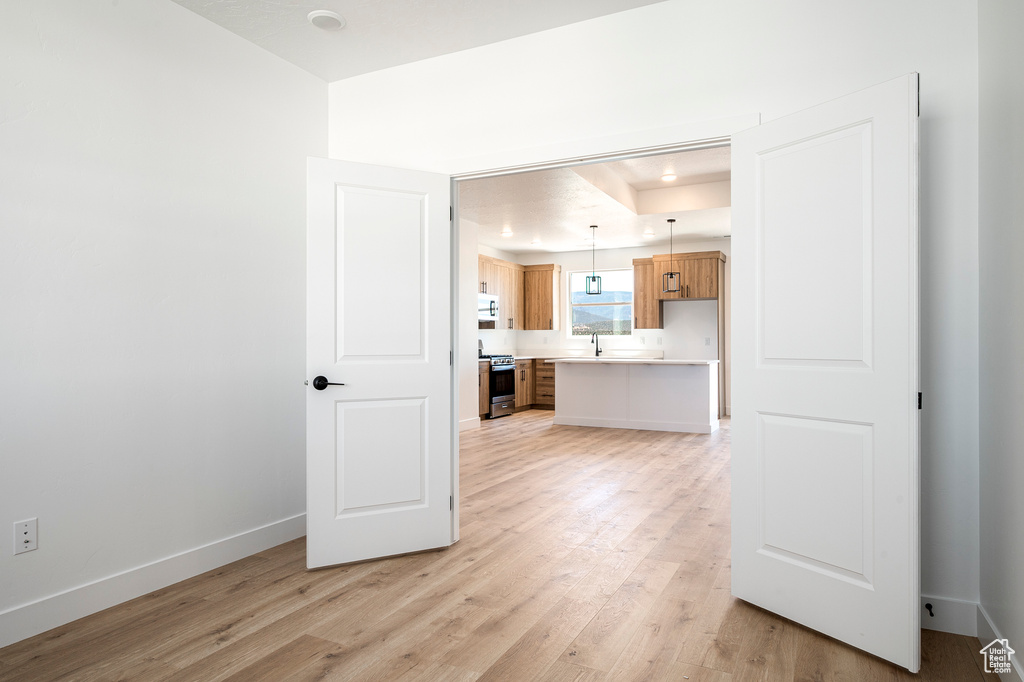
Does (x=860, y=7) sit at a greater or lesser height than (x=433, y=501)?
greater

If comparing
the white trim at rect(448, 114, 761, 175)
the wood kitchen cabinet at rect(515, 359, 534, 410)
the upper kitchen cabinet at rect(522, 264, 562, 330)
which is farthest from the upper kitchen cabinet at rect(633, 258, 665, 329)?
the white trim at rect(448, 114, 761, 175)

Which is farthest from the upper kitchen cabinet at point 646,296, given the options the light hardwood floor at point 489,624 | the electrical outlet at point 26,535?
the electrical outlet at point 26,535

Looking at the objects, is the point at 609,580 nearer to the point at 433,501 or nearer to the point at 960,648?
the point at 433,501

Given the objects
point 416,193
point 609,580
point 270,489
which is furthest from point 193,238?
point 609,580

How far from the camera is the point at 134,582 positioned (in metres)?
2.60

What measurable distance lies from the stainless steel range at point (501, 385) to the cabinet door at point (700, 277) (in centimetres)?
284

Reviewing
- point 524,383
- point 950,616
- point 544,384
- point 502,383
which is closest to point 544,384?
point 544,384

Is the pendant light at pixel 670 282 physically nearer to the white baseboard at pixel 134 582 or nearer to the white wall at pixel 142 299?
the white wall at pixel 142 299

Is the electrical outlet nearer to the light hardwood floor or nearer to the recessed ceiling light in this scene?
the light hardwood floor

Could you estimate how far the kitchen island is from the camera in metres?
7.09

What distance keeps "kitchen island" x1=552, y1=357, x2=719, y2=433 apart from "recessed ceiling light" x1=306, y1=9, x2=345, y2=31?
5.19 m

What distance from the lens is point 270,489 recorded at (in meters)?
3.27

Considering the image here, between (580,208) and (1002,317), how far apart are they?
4.92 metres

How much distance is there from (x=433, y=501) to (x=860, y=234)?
2.30 metres
